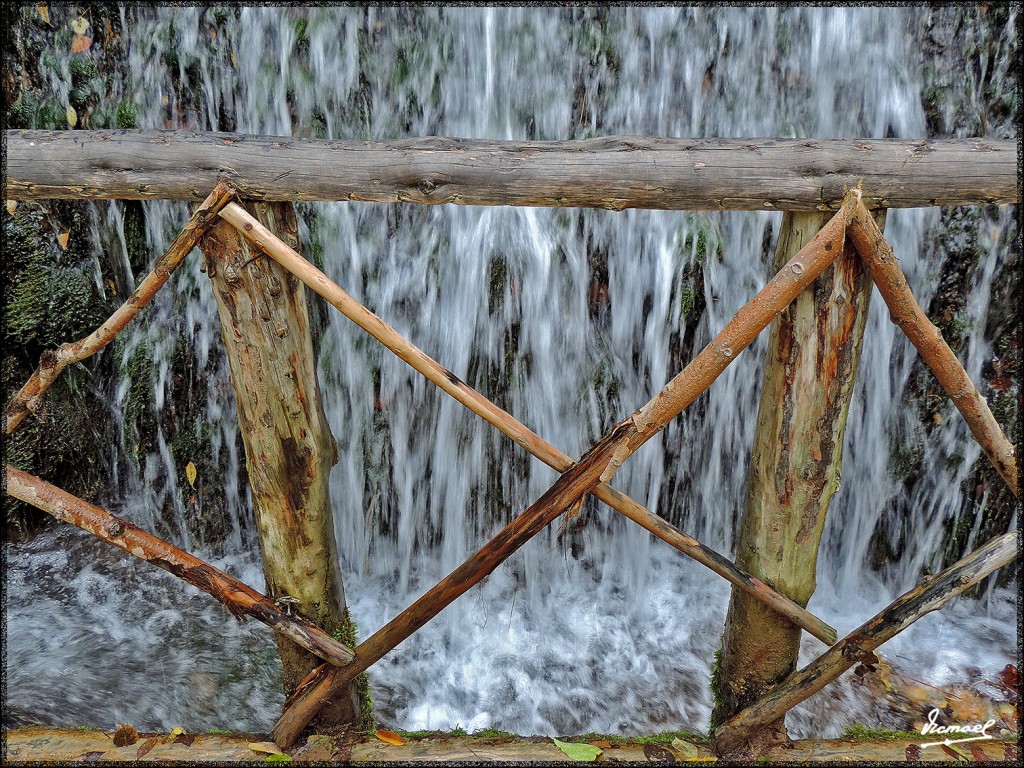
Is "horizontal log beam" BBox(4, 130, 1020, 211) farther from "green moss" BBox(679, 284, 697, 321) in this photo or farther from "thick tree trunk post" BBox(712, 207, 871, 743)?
"green moss" BBox(679, 284, 697, 321)

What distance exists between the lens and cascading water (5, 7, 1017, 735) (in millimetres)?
4078

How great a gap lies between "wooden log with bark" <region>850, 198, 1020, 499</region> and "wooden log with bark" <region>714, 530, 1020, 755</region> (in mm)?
269

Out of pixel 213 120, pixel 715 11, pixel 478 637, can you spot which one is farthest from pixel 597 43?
pixel 478 637

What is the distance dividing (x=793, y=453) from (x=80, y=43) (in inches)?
180

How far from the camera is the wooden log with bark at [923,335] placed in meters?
2.16

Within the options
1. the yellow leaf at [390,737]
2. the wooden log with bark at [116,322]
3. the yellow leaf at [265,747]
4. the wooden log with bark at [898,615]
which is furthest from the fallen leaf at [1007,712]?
the wooden log with bark at [116,322]

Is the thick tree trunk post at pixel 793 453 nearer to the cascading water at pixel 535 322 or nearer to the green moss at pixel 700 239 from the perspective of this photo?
the cascading water at pixel 535 322

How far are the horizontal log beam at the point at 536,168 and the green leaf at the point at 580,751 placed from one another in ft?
6.51

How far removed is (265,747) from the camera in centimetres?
271

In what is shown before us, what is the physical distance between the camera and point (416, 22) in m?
4.25

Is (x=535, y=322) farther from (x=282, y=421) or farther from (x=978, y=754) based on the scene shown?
(x=978, y=754)

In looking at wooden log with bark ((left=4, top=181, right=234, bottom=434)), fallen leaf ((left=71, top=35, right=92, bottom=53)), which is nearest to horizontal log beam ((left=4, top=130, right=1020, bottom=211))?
wooden log with bark ((left=4, top=181, right=234, bottom=434))

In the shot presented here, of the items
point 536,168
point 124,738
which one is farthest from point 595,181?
point 124,738

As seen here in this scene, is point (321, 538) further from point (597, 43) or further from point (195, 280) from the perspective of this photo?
point (597, 43)
